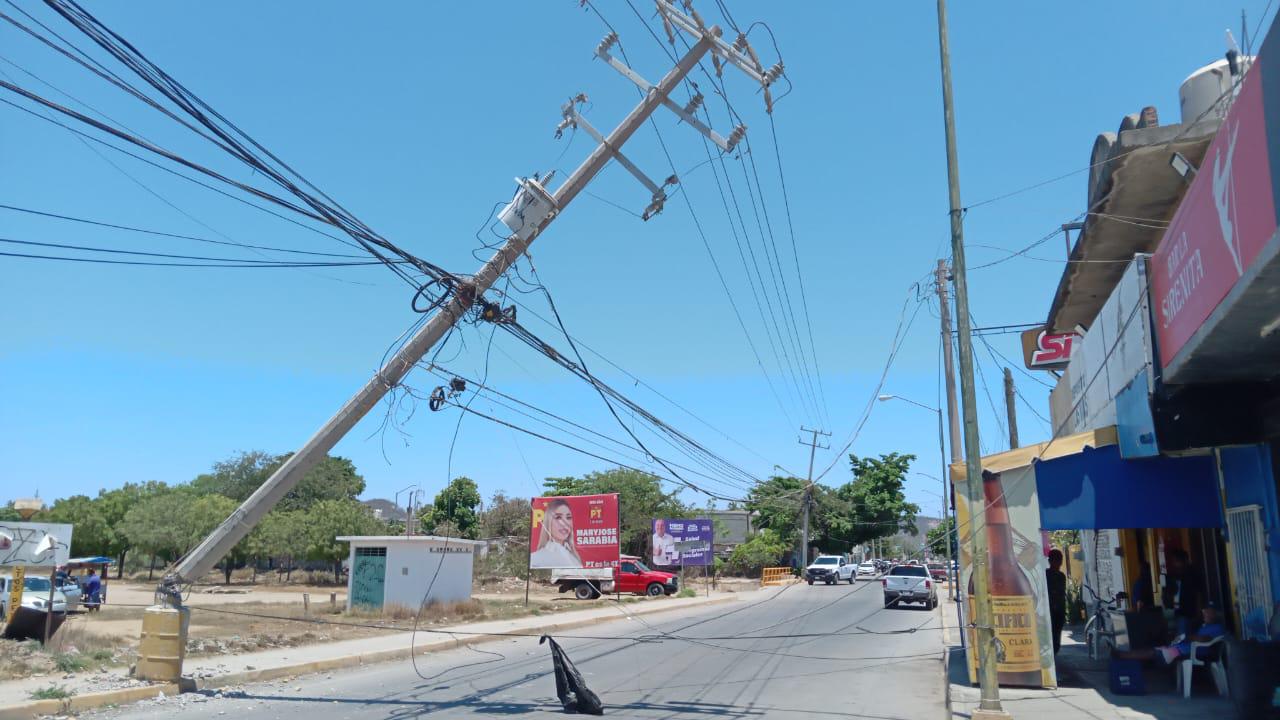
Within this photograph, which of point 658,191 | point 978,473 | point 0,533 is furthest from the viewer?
point 0,533

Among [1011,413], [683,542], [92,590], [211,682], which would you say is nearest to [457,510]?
[683,542]

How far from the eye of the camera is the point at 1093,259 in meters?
16.3

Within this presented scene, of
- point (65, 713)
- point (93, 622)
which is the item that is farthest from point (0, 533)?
point (65, 713)

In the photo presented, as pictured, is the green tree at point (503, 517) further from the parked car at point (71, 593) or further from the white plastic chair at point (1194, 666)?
the white plastic chair at point (1194, 666)

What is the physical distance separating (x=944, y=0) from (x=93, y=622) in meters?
25.6

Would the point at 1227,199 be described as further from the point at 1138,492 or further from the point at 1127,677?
the point at 1127,677

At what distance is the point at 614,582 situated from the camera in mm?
39500

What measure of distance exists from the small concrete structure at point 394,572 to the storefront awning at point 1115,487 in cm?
1952

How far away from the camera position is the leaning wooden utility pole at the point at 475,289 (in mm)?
12516

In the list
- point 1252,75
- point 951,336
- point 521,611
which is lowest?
point 521,611

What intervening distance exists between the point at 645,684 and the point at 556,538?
78.3 feet

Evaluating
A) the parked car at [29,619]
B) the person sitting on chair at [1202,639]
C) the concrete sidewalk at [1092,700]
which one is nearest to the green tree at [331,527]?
the parked car at [29,619]

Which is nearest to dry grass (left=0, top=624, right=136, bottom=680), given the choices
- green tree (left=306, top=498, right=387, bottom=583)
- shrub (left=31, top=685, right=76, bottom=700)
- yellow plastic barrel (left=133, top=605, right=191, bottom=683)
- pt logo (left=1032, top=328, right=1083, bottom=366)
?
shrub (left=31, top=685, right=76, bottom=700)

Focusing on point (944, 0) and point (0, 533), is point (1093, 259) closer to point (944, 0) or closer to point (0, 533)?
point (944, 0)
